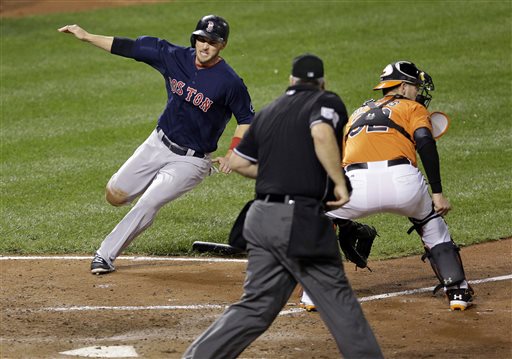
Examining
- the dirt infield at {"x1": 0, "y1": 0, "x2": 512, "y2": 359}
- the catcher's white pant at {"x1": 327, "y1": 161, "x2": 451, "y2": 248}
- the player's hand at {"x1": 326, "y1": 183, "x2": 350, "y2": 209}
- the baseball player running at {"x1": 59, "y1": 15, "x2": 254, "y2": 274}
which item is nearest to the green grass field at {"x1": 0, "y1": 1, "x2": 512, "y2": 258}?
the dirt infield at {"x1": 0, "y1": 0, "x2": 512, "y2": 359}

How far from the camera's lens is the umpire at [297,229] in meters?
5.79

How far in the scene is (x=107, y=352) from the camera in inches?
263

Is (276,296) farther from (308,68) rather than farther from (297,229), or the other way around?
(308,68)

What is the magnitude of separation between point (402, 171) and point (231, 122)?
7.37m

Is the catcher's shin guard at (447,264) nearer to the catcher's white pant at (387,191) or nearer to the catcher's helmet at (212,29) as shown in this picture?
the catcher's white pant at (387,191)

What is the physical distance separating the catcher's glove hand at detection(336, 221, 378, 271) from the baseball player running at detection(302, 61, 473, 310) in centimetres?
16

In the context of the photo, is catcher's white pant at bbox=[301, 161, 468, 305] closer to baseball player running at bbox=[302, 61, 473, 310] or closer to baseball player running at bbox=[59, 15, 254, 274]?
baseball player running at bbox=[302, 61, 473, 310]

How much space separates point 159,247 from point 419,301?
273cm

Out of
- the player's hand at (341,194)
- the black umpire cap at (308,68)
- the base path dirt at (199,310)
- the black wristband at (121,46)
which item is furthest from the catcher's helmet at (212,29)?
the player's hand at (341,194)

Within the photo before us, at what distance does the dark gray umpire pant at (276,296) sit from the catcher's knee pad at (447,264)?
2.11m

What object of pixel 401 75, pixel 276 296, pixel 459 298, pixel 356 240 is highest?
pixel 401 75

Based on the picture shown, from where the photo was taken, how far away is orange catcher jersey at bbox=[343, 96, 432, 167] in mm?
7719

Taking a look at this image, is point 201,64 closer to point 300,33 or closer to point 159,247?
point 159,247

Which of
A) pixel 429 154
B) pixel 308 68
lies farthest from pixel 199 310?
pixel 308 68
